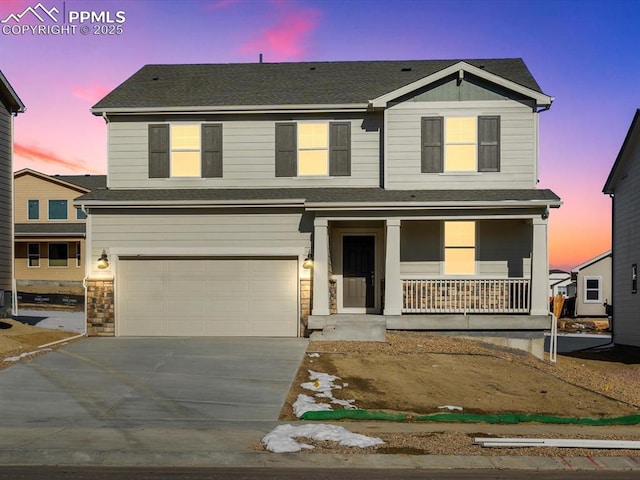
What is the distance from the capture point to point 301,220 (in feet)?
58.0

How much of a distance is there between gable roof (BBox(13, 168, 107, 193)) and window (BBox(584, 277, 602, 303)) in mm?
29170

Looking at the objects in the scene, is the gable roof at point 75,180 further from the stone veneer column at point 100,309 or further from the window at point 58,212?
the stone veneer column at point 100,309

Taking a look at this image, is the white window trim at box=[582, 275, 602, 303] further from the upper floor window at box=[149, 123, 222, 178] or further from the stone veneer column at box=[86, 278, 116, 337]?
the stone veneer column at box=[86, 278, 116, 337]

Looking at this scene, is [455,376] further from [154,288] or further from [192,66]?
[192,66]

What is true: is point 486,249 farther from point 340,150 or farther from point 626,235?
point 626,235

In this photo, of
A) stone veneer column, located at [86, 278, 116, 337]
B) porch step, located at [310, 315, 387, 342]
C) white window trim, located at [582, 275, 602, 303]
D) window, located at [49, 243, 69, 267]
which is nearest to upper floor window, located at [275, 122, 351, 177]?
porch step, located at [310, 315, 387, 342]

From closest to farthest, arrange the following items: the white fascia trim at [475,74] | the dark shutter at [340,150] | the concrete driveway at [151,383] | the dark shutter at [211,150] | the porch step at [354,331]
Result: the concrete driveway at [151,383] < the porch step at [354,331] < the white fascia trim at [475,74] < the dark shutter at [340,150] < the dark shutter at [211,150]

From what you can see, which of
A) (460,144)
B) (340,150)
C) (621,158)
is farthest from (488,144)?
(621,158)

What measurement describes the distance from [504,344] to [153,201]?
389 inches

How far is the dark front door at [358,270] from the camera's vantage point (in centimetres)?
1856

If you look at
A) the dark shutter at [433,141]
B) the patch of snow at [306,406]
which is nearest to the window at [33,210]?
the dark shutter at [433,141]

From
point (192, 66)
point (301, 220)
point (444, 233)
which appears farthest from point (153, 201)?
point (444, 233)

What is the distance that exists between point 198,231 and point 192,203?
803 millimetres

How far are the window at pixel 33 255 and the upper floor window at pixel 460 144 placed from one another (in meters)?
28.2
